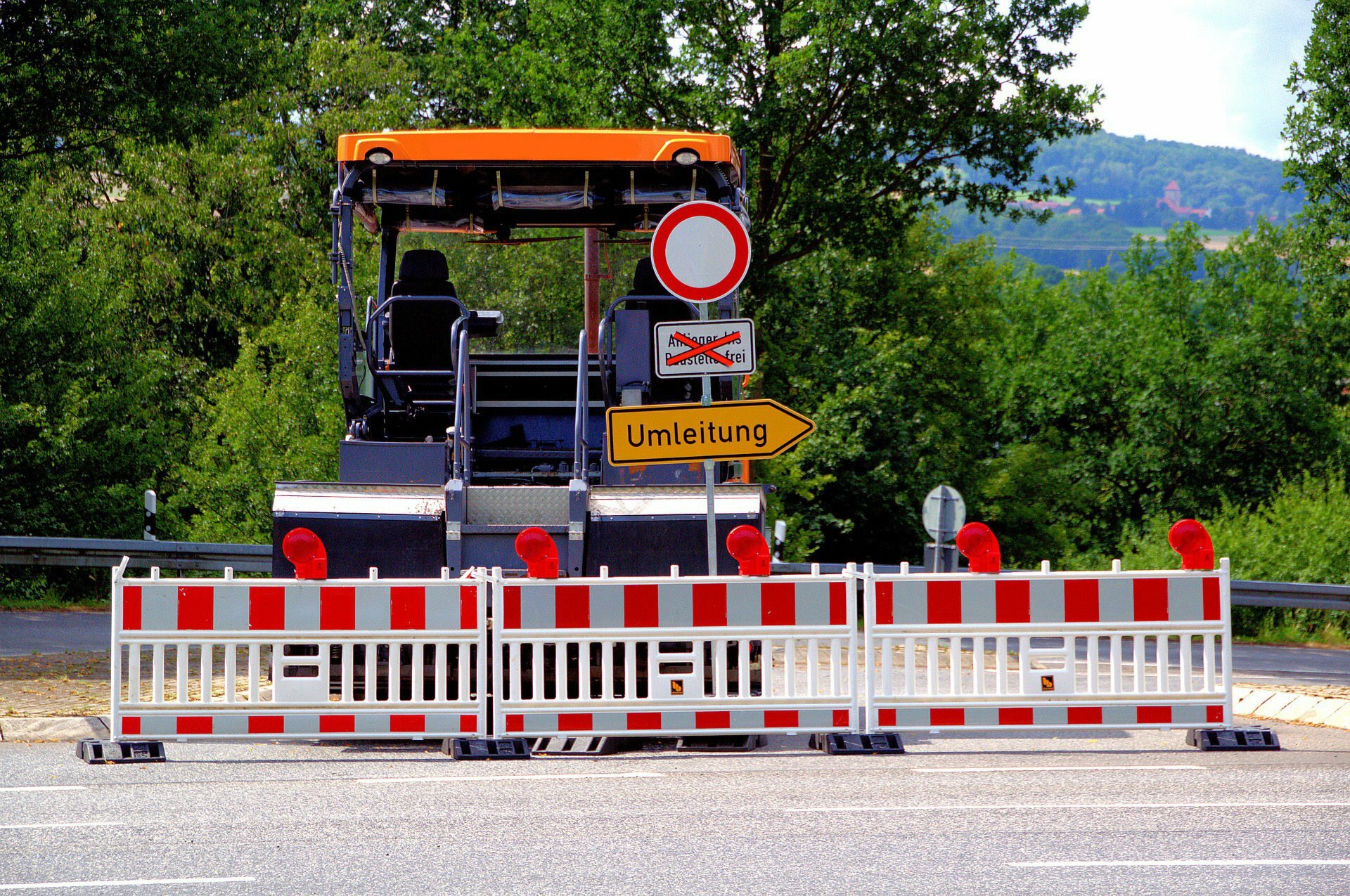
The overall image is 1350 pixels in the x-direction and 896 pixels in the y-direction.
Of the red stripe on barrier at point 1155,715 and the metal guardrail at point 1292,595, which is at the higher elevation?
the metal guardrail at point 1292,595

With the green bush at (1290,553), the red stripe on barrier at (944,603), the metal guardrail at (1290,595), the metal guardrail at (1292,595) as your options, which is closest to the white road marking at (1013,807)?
the red stripe on barrier at (944,603)

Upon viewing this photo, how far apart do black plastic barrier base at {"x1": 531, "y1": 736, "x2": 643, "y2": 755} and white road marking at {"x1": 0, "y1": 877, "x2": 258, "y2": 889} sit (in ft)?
10.5

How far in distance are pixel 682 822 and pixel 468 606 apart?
2009 millimetres

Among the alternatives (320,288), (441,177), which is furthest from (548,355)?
(320,288)

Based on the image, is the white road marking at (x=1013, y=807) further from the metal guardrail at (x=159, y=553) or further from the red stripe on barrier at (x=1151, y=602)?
the metal guardrail at (x=159, y=553)

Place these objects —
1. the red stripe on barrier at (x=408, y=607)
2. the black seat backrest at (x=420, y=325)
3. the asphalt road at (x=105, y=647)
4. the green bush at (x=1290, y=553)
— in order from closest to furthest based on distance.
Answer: the red stripe on barrier at (x=408, y=607) → the black seat backrest at (x=420, y=325) → the asphalt road at (x=105, y=647) → the green bush at (x=1290, y=553)

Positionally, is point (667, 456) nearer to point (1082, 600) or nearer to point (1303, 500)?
point (1082, 600)

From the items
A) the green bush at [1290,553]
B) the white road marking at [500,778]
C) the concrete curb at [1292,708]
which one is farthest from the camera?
the green bush at [1290,553]

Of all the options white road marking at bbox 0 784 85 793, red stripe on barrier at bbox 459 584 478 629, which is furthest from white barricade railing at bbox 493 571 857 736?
white road marking at bbox 0 784 85 793

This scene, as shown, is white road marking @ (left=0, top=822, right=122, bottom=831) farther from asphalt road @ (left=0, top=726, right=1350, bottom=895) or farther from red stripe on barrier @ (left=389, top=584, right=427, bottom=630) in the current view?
red stripe on barrier @ (left=389, top=584, right=427, bottom=630)

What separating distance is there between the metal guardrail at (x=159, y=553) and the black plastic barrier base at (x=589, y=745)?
836 cm

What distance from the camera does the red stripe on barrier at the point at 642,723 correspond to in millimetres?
7578

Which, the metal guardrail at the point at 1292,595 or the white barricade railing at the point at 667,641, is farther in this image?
the metal guardrail at the point at 1292,595

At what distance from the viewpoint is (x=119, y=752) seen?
24.3ft
